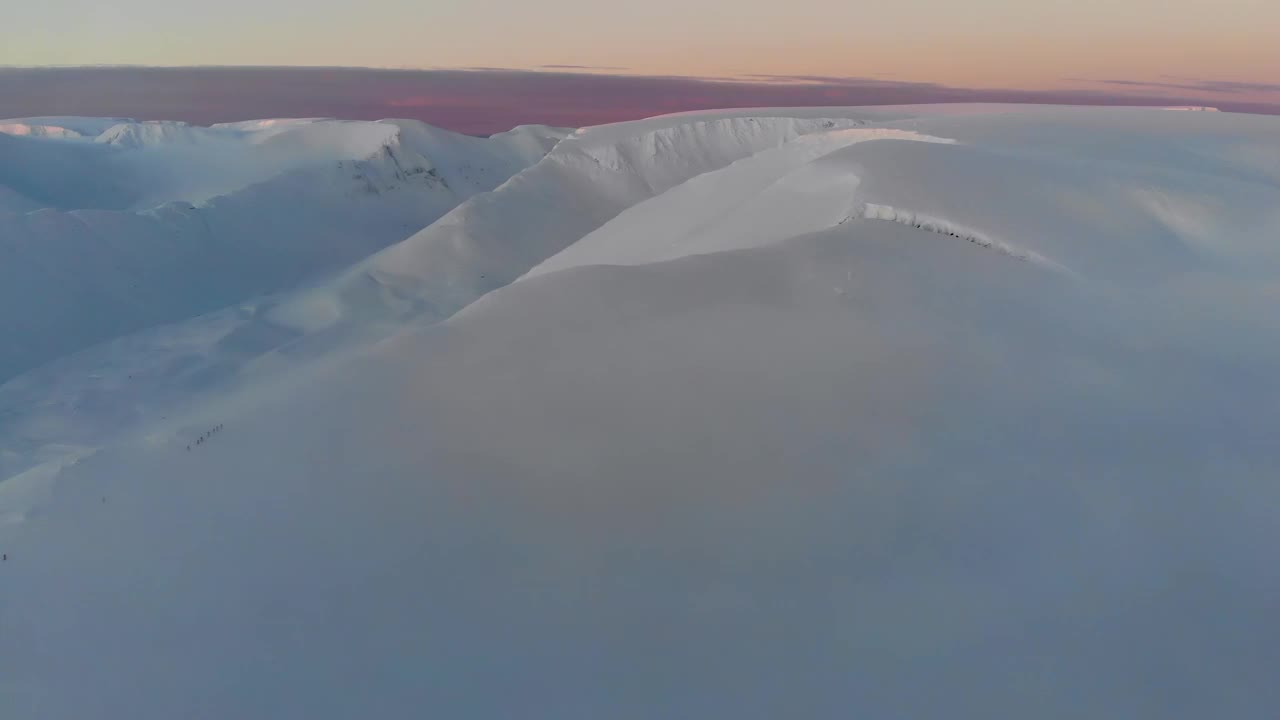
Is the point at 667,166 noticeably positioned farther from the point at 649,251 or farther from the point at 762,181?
the point at 649,251

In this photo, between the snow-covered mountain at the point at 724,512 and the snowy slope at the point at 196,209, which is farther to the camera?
the snowy slope at the point at 196,209

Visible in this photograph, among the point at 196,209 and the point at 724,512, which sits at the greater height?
the point at 724,512

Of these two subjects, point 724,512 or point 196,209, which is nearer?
point 724,512

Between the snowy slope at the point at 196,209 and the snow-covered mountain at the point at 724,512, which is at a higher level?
the snow-covered mountain at the point at 724,512

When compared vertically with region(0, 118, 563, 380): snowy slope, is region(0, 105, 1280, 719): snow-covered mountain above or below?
Result: above

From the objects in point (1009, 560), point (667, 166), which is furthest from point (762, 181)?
point (667, 166)
